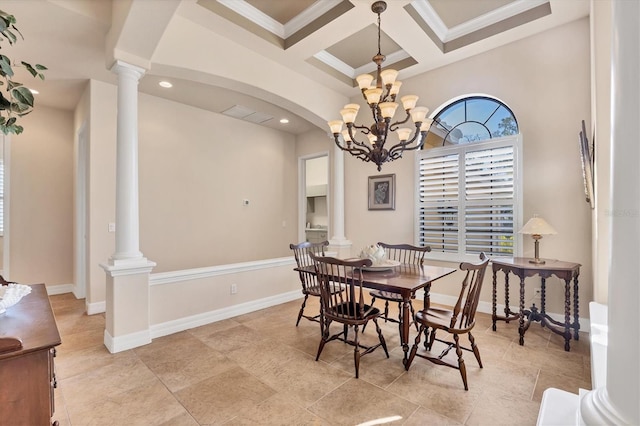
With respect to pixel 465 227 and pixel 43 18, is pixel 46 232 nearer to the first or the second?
pixel 43 18

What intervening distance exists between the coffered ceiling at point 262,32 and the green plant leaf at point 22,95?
53.3 inches

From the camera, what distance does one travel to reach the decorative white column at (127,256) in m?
2.96

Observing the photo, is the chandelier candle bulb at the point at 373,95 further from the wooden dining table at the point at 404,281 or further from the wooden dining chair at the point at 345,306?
the wooden dining table at the point at 404,281

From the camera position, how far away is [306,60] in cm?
416

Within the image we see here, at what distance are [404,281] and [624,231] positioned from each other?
1.97 m

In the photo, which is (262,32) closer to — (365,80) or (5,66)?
(365,80)

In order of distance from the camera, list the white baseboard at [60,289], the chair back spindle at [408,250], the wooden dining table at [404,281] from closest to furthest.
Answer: the wooden dining table at [404,281] → the chair back spindle at [408,250] → the white baseboard at [60,289]

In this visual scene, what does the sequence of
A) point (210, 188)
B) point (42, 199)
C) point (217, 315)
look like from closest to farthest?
point (217, 315)
point (42, 199)
point (210, 188)

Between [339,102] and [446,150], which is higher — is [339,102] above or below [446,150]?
above

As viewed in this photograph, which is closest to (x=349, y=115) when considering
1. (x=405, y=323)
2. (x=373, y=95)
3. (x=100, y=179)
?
(x=373, y=95)

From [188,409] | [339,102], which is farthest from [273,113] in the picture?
[188,409]

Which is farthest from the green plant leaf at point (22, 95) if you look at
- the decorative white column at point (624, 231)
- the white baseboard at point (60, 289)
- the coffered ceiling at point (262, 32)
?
the white baseboard at point (60, 289)

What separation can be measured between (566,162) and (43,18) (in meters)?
5.32

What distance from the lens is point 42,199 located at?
4.87 m
